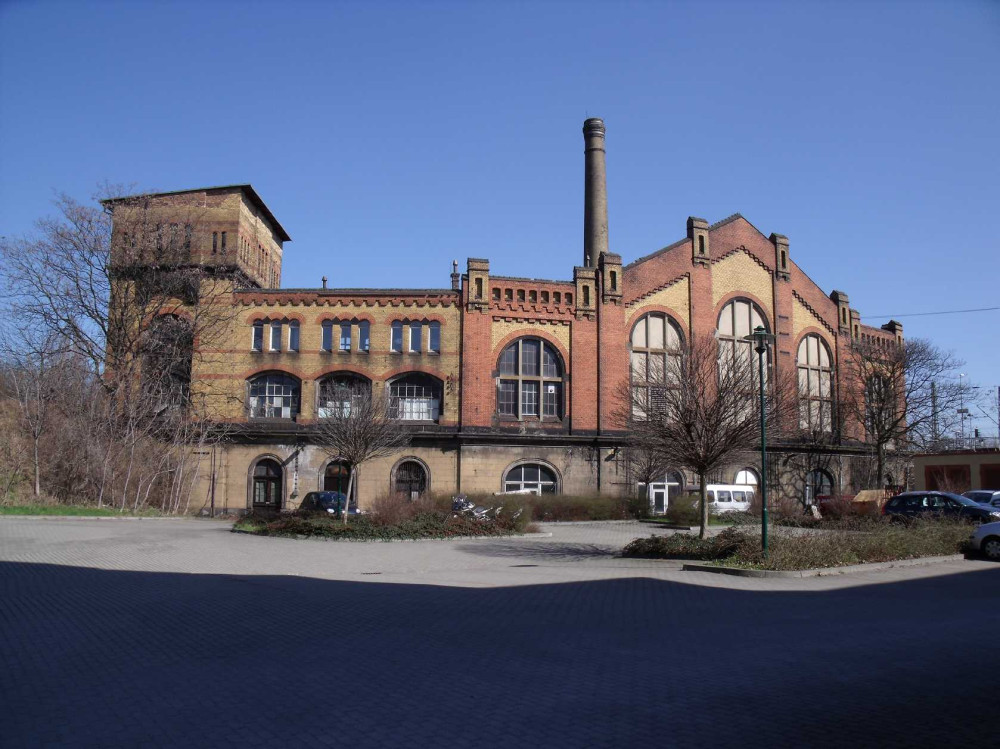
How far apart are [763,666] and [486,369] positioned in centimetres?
3091

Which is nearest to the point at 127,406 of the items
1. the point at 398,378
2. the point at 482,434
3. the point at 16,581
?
the point at 398,378

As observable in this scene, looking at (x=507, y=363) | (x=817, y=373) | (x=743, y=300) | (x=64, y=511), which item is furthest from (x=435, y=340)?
(x=817, y=373)

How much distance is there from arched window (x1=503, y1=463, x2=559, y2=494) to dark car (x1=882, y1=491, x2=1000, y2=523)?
16.0 meters

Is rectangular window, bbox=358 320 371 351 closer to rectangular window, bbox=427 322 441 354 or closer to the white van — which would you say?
rectangular window, bbox=427 322 441 354

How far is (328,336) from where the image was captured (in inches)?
1550

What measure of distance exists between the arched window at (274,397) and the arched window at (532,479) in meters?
11.2

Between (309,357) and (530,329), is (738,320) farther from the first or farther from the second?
(309,357)

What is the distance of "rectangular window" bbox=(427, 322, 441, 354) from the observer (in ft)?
129

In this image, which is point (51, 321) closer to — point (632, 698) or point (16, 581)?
point (16, 581)

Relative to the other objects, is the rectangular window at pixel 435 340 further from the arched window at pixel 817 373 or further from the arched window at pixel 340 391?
the arched window at pixel 817 373

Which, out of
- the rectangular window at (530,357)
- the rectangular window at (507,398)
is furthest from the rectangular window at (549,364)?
the rectangular window at (507,398)

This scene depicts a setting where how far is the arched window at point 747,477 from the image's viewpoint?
42.7 m

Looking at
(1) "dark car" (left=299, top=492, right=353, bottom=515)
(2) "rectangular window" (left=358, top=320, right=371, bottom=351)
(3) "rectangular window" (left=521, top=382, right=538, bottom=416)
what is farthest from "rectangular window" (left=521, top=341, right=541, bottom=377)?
(1) "dark car" (left=299, top=492, right=353, bottom=515)

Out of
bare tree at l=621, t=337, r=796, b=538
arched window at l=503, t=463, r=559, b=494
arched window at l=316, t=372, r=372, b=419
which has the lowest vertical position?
arched window at l=503, t=463, r=559, b=494
